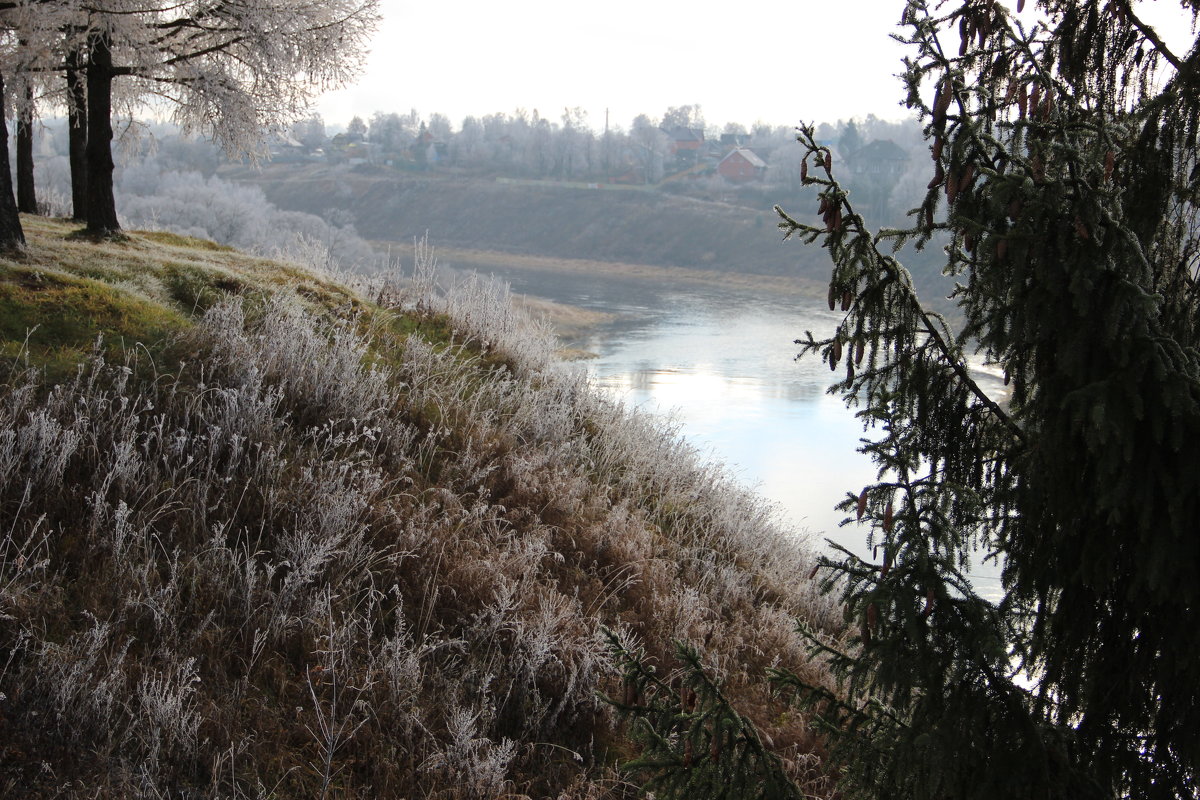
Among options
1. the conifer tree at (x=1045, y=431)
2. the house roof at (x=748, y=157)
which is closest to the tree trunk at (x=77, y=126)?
the conifer tree at (x=1045, y=431)

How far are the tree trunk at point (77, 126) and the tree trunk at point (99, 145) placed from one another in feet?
5.91

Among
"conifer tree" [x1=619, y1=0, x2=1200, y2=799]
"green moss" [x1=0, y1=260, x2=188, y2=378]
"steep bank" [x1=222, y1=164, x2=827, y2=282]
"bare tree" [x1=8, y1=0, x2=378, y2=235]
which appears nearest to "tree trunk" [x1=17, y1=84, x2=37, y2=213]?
"bare tree" [x1=8, y1=0, x2=378, y2=235]

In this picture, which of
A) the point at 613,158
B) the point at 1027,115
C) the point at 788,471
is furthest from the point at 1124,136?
the point at 613,158

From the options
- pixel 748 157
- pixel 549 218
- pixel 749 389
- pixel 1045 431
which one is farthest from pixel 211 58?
pixel 748 157

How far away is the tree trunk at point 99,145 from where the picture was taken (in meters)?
10.3

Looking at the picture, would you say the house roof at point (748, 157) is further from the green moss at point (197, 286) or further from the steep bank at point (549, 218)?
the green moss at point (197, 286)

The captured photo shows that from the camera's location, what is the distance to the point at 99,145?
10375 millimetres

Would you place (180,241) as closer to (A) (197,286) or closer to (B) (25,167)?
(B) (25,167)

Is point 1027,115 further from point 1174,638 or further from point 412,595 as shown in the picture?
point 412,595

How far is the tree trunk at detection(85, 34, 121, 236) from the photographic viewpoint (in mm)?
10320

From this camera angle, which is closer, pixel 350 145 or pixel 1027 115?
pixel 1027 115

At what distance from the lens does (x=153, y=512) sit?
4281 millimetres

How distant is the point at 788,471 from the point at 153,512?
40.4 ft

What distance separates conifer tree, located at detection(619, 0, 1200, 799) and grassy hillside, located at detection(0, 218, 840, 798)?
1.02m
